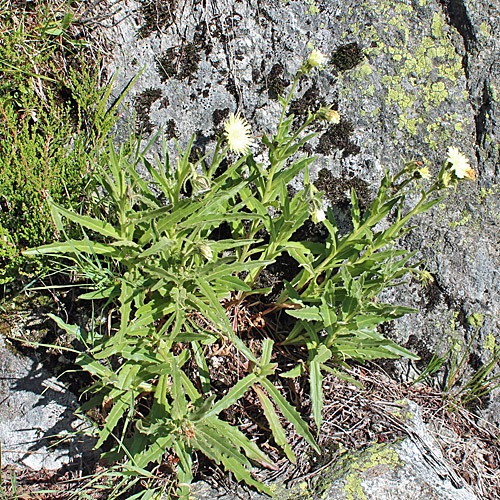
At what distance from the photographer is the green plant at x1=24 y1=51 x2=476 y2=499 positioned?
1.98 metres

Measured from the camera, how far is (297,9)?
2811 mm

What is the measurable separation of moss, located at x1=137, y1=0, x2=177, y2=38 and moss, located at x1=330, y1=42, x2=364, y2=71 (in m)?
1.00

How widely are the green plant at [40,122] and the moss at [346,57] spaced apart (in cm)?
136

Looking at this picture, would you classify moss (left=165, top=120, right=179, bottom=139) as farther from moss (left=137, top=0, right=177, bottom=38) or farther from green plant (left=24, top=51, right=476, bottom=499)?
moss (left=137, top=0, right=177, bottom=38)

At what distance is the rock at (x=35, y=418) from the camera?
2404mm

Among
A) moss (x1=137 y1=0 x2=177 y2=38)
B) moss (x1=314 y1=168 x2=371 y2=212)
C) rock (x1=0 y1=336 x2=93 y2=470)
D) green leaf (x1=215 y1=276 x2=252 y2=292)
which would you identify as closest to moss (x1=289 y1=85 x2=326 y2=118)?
moss (x1=314 y1=168 x2=371 y2=212)

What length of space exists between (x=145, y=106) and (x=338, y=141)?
1137mm

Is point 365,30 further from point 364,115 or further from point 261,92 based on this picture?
point 261,92

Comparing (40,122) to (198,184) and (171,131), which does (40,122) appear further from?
(198,184)

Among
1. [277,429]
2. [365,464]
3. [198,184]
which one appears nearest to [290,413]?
[277,429]

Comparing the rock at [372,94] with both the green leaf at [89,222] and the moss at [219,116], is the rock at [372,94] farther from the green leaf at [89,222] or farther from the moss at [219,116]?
the green leaf at [89,222]

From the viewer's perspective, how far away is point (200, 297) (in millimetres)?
2268

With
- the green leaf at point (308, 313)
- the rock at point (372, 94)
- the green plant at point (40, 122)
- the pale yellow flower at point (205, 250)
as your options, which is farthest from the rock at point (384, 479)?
the green plant at point (40, 122)

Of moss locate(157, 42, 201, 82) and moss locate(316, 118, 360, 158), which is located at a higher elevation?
moss locate(157, 42, 201, 82)
